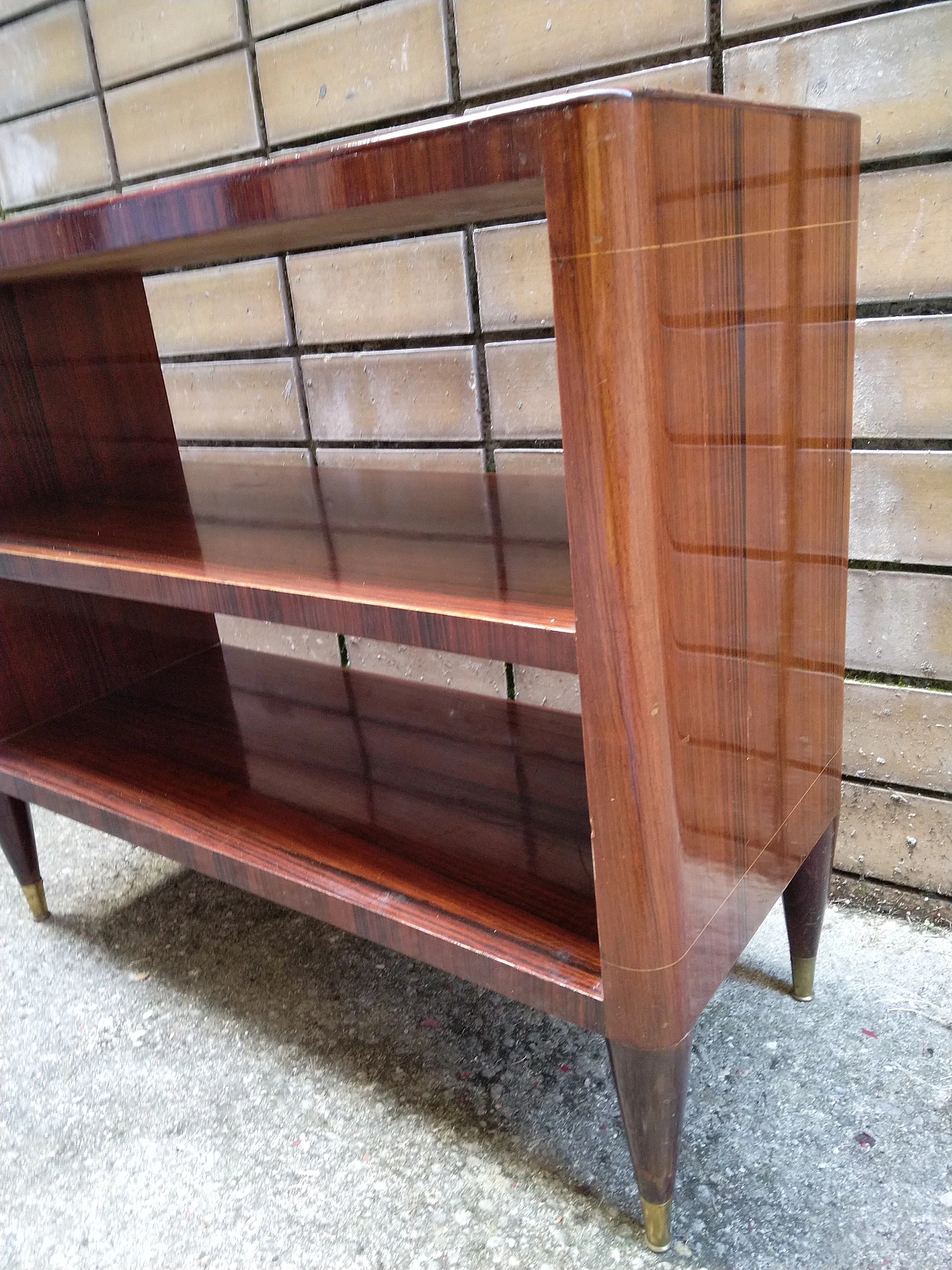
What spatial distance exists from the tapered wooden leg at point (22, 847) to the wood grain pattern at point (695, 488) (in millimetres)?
822

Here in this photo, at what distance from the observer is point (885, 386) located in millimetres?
884

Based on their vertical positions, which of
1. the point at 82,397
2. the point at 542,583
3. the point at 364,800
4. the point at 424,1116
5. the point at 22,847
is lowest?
the point at 424,1116

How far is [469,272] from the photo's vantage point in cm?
107

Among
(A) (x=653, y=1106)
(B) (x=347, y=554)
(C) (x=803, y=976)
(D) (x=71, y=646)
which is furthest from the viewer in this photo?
(D) (x=71, y=646)

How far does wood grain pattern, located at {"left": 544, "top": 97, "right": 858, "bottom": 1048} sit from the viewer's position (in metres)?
0.48

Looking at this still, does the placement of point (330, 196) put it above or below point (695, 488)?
above

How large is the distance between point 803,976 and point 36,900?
36.2 inches

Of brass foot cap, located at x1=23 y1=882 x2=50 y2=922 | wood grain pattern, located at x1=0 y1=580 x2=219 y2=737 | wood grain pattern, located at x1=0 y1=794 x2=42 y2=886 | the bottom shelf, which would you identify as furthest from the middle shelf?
brass foot cap, located at x1=23 y1=882 x2=50 y2=922

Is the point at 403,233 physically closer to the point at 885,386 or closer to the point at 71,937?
the point at 885,386

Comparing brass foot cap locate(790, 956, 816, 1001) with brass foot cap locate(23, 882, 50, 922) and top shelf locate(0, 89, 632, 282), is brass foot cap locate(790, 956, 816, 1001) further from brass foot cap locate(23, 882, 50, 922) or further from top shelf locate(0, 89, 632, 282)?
brass foot cap locate(23, 882, 50, 922)

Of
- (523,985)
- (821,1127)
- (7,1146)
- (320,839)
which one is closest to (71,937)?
(7,1146)

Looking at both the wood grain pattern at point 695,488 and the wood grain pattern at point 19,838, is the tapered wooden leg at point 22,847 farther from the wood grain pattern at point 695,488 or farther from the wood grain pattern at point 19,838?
the wood grain pattern at point 695,488

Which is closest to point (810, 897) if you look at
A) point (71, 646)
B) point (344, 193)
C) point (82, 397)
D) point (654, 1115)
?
point (654, 1115)

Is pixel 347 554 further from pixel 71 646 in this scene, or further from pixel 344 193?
pixel 71 646
